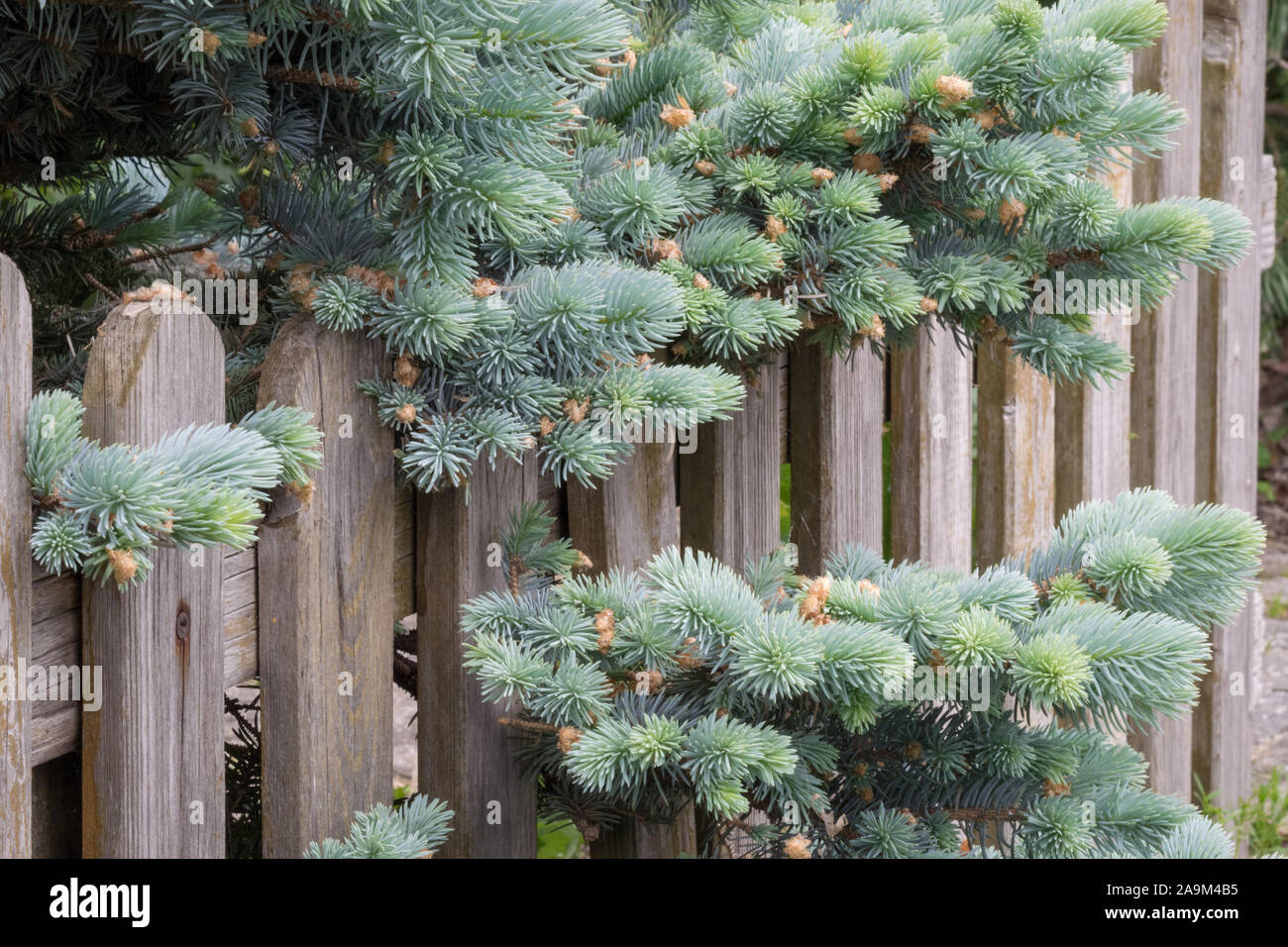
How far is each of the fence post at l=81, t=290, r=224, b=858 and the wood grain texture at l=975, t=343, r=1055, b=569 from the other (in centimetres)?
151

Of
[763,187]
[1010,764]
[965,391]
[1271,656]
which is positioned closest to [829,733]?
[1010,764]

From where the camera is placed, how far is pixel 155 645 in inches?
44.4

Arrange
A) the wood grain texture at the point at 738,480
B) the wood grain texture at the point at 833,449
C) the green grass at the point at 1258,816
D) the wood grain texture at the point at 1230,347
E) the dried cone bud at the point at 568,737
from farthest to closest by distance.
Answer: the green grass at the point at 1258,816, the wood grain texture at the point at 1230,347, the wood grain texture at the point at 833,449, the wood grain texture at the point at 738,480, the dried cone bud at the point at 568,737

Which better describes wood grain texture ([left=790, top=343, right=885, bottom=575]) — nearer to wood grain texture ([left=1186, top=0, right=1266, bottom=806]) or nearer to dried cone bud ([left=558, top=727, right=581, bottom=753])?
dried cone bud ([left=558, top=727, right=581, bottom=753])

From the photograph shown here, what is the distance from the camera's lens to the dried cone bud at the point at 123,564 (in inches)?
36.8

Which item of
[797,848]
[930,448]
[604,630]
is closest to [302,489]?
[604,630]

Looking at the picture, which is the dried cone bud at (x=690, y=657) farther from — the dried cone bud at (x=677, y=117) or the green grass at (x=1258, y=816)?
the green grass at (x=1258, y=816)

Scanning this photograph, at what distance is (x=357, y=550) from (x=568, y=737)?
11.7 inches

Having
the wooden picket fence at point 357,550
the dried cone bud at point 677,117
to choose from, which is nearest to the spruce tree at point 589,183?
the dried cone bud at point 677,117

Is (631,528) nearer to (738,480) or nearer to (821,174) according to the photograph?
(738,480)

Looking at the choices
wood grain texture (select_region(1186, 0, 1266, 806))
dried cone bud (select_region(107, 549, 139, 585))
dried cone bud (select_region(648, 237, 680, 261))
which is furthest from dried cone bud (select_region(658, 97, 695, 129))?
wood grain texture (select_region(1186, 0, 1266, 806))

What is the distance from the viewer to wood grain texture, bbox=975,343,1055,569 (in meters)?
2.29

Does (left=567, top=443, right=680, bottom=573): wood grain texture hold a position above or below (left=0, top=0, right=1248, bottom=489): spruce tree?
below

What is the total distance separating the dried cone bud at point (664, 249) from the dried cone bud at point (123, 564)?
2.09 ft
